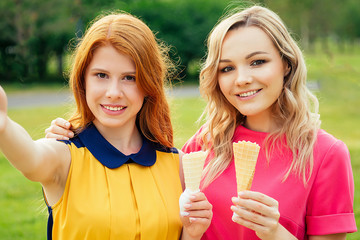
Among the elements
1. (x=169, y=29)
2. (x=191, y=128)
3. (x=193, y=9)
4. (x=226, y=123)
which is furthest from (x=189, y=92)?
(x=226, y=123)

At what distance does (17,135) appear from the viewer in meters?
2.40

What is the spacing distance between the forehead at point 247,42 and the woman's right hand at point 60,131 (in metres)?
1.19

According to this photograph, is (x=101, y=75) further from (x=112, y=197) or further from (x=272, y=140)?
(x=272, y=140)

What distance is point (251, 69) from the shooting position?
3180mm

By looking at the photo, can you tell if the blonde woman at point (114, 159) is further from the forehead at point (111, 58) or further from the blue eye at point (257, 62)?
the blue eye at point (257, 62)

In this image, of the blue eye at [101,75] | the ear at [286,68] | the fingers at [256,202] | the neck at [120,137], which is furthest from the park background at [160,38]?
the fingers at [256,202]

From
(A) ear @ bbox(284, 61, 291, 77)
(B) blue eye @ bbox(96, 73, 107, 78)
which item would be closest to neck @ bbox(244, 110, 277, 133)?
(A) ear @ bbox(284, 61, 291, 77)

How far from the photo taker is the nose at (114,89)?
9.50 ft

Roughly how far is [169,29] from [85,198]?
24.3m

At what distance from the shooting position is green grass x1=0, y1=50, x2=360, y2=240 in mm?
6559

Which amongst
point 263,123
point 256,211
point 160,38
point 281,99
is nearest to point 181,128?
point 263,123

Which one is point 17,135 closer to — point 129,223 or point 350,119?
point 129,223

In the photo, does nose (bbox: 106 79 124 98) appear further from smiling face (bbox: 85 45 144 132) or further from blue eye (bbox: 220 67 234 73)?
blue eye (bbox: 220 67 234 73)

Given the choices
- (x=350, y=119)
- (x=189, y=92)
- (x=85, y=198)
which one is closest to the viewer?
(x=85, y=198)
